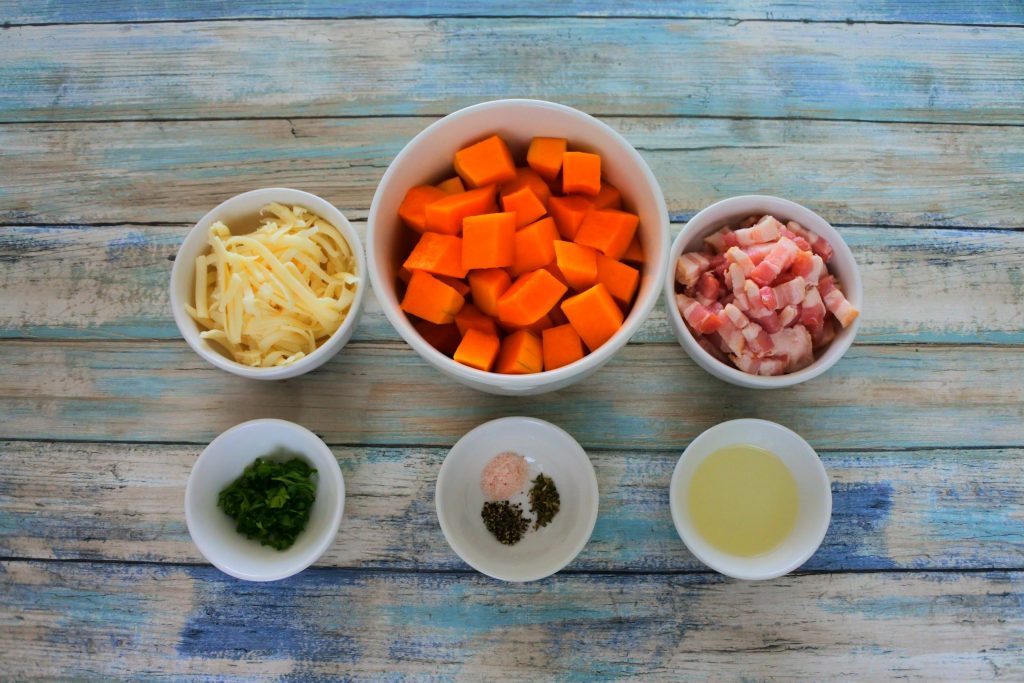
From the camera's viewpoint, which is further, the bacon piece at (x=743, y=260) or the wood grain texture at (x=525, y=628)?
the wood grain texture at (x=525, y=628)

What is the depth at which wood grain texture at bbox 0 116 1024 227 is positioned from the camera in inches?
69.7

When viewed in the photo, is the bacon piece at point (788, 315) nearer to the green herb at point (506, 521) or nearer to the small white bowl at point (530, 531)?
the small white bowl at point (530, 531)

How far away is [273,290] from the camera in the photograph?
1.47 metres

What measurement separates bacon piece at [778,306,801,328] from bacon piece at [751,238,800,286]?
7 cm

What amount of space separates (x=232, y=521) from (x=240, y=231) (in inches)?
24.1

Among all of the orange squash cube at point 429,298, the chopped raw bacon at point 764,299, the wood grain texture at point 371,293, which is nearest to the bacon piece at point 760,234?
the chopped raw bacon at point 764,299

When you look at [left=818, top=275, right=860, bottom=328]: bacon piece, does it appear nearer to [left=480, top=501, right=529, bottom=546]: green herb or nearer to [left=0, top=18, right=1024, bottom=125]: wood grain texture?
[left=0, top=18, right=1024, bottom=125]: wood grain texture

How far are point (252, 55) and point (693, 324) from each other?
1.27m

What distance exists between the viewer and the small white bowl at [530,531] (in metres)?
1.50

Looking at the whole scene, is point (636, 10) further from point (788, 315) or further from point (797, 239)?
point (788, 315)

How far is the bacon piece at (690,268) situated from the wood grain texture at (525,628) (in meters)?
0.64

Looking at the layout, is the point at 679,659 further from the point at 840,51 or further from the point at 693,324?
the point at 840,51

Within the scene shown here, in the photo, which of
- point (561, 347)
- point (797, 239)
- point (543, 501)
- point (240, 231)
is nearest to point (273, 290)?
point (240, 231)

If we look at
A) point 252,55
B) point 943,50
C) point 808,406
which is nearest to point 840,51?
point 943,50
